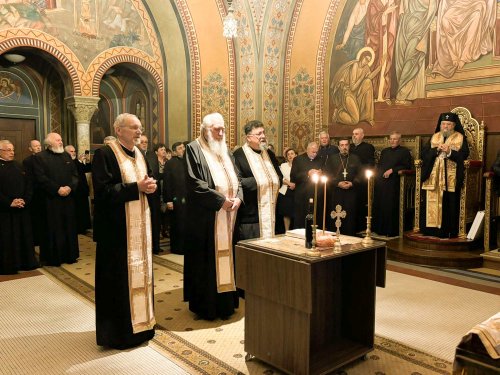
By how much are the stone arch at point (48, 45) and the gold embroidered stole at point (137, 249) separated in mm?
5671

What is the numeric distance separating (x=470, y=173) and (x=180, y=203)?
451 centimetres

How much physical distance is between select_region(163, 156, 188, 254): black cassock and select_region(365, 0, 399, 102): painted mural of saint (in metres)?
4.23

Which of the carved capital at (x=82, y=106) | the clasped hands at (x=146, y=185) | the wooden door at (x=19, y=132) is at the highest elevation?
the carved capital at (x=82, y=106)

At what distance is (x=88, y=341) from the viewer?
3689 mm

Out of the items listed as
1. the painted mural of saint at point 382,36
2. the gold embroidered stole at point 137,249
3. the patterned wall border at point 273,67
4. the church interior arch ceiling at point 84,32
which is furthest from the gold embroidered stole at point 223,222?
the patterned wall border at point 273,67

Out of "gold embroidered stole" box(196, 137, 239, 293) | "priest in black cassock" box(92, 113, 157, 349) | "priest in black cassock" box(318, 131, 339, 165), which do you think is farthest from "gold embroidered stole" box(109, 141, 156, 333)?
"priest in black cassock" box(318, 131, 339, 165)

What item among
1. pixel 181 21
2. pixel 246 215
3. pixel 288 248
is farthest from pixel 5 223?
pixel 181 21

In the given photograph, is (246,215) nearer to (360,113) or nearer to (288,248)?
(288,248)

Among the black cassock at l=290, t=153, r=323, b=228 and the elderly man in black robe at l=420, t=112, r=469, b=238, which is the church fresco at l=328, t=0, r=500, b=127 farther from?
the black cassock at l=290, t=153, r=323, b=228

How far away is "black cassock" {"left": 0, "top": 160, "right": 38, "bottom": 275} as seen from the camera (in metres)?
5.86

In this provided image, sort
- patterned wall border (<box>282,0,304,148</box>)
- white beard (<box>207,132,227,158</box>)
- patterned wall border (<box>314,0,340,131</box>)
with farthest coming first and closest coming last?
1. patterned wall border (<box>282,0,304,148</box>)
2. patterned wall border (<box>314,0,340,131</box>)
3. white beard (<box>207,132,227,158</box>)

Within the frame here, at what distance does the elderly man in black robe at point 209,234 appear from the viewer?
4.12 meters

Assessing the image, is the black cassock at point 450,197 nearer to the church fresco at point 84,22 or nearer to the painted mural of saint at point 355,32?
the painted mural of saint at point 355,32

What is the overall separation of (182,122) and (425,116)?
5.02m
